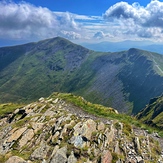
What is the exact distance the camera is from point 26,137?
39.6 metres

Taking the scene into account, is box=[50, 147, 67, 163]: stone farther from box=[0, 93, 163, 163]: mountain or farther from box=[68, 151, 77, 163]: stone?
box=[68, 151, 77, 163]: stone

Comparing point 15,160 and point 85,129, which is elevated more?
point 85,129

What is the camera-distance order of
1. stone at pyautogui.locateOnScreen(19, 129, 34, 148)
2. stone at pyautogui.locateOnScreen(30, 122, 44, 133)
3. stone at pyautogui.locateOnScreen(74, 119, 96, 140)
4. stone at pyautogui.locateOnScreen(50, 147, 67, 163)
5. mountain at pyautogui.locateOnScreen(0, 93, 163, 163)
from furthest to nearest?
stone at pyautogui.locateOnScreen(30, 122, 44, 133) → stone at pyautogui.locateOnScreen(19, 129, 34, 148) → stone at pyautogui.locateOnScreen(74, 119, 96, 140) → mountain at pyautogui.locateOnScreen(0, 93, 163, 163) → stone at pyautogui.locateOnScreen(50, 147, 67, 163)

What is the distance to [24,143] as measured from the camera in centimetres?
3788

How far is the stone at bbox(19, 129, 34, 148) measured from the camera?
37.9m

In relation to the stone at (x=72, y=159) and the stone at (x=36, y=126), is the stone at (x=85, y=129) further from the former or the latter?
the stone at (x=36, y=126)

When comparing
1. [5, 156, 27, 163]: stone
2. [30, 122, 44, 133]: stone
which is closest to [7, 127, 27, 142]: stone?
[30, 122, 44, 133]: stone

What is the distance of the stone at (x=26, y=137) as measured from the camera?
124 feet

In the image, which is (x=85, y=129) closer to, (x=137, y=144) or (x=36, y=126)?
(x=137, y=144)

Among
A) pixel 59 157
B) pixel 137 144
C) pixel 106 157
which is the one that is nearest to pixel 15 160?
pixel 59 157

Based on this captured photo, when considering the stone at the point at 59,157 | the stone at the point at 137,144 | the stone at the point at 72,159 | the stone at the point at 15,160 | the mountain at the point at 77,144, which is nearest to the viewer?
the stone at the point at 15,160

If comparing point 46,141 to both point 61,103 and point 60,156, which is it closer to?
point 60,156

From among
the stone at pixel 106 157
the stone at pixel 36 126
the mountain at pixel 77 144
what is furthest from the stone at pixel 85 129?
the stone at pixel 36 126

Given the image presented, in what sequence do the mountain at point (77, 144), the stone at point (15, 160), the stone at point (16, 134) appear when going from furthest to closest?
the stone at point (16, 134), the mountain at point (77, 144), the stone at point (15, 160)
